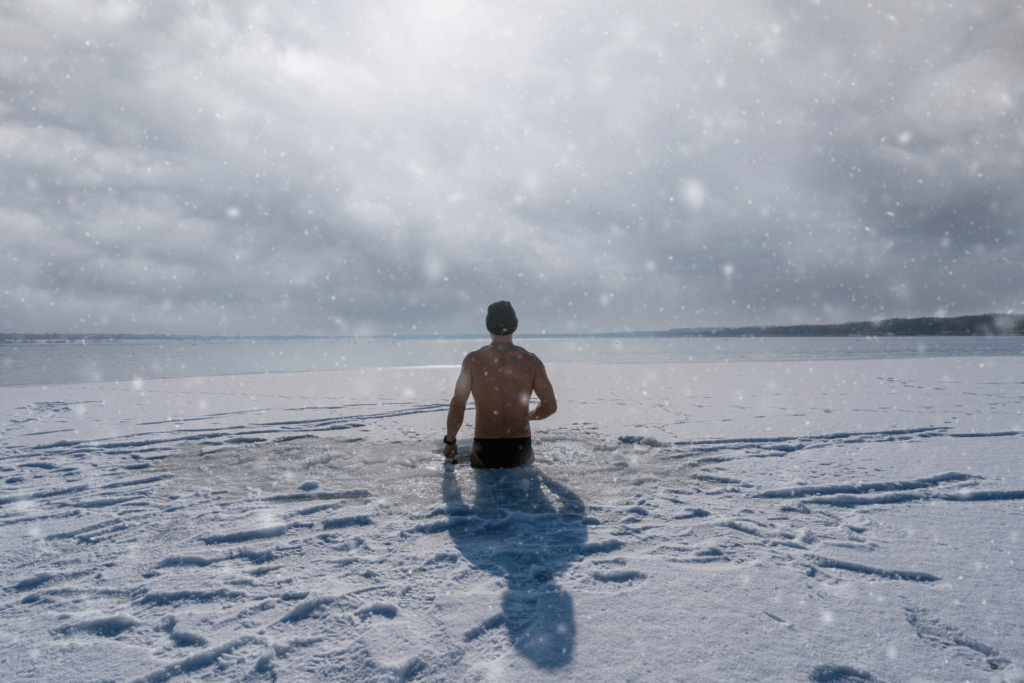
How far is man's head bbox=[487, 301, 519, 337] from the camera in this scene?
4.67 m

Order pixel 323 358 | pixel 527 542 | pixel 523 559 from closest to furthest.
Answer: pixel 523 559, pixel 527 542, pixel 323 358

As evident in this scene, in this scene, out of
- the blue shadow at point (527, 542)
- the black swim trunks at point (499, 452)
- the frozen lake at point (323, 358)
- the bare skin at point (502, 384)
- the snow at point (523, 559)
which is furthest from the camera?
the frozen lake at point (323, 358)

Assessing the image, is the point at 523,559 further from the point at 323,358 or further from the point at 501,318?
the point at 323,358

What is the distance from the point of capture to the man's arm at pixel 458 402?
4.58 metres

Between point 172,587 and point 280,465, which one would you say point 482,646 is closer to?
point 172,587

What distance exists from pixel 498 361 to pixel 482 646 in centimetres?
279

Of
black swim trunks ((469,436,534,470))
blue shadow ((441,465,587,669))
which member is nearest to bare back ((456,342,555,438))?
black swim trunks ((469,436,534,470))

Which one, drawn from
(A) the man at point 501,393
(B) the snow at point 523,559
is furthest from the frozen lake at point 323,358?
(A) the man at point 501,393

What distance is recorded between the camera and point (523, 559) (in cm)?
287

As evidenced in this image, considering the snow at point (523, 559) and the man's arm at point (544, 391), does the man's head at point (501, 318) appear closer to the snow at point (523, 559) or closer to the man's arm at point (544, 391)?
the man's arm at point (544, 391)

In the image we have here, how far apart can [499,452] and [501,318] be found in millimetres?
1437

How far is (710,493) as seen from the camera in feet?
13.3

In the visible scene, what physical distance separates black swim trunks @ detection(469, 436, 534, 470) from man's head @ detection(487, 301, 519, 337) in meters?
1.15

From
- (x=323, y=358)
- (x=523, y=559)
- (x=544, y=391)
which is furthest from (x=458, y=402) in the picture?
Answer: (x=323, y=358)
